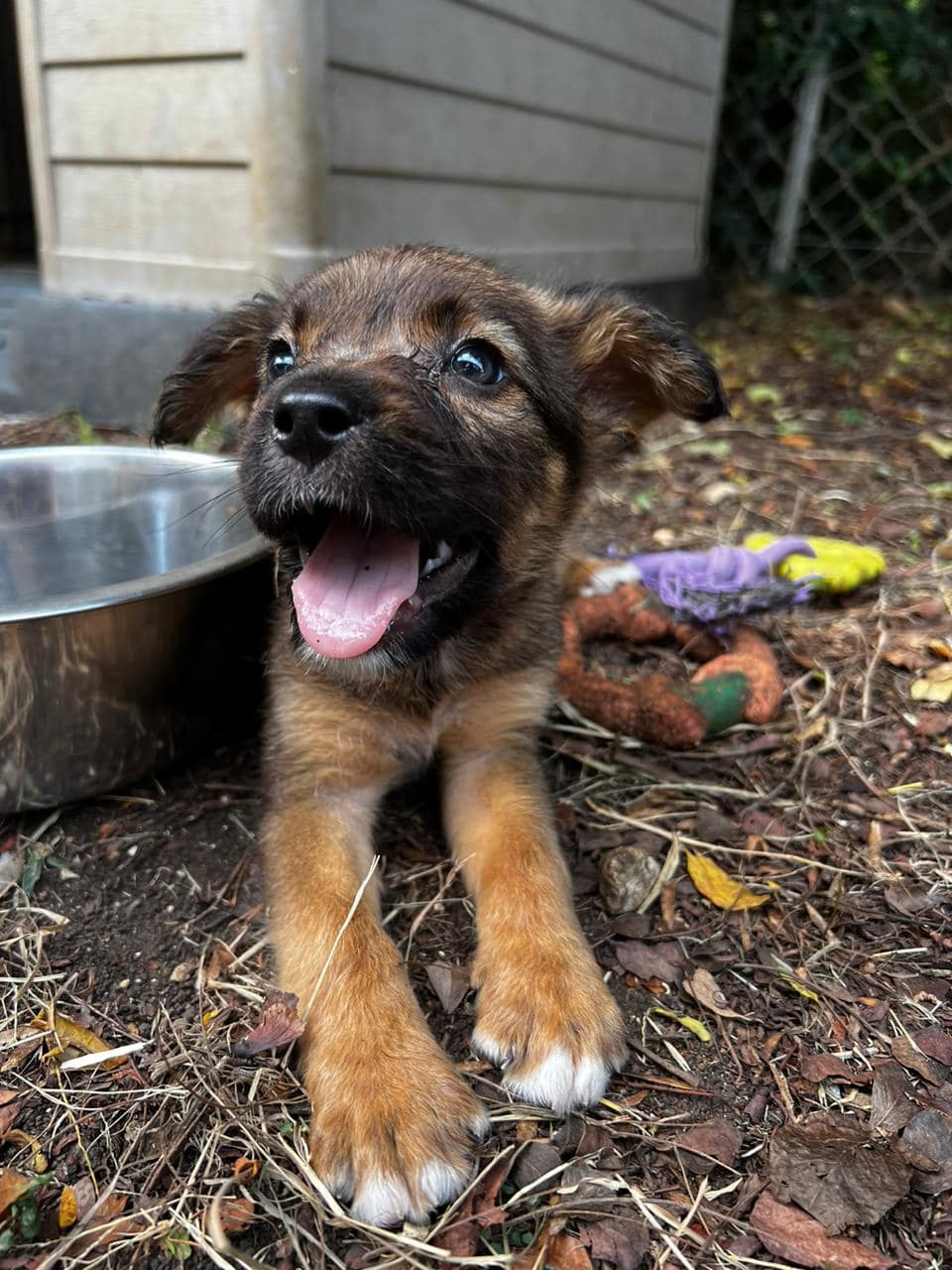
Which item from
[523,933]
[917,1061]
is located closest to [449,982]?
[523,933]

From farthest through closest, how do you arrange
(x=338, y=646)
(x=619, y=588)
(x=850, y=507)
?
(x=850, y=507), (x=619, y=588), (x=338, y=646)

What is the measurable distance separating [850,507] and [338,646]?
3.56m

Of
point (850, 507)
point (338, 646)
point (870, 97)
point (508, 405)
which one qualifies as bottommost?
point (850, 507)

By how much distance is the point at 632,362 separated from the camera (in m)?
2.76

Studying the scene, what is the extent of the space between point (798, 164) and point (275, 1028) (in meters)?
9.78

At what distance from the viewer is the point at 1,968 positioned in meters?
2.16

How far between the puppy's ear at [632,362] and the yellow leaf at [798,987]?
139 cm

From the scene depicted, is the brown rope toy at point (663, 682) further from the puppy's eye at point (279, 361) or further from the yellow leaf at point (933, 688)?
the puppy's eye at point (279, 361)

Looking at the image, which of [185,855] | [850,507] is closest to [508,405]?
[185,855]

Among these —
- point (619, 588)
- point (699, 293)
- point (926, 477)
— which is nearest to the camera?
point (619, 588)

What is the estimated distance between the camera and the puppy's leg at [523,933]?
187 centimetres

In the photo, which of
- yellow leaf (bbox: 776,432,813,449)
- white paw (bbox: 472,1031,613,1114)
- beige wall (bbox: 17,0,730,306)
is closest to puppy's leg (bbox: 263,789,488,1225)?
white paw (bbox: 472,1031,613,1114)

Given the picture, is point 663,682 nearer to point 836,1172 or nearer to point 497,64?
point 836,1172

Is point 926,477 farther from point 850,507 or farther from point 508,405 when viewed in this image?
point 508,405
